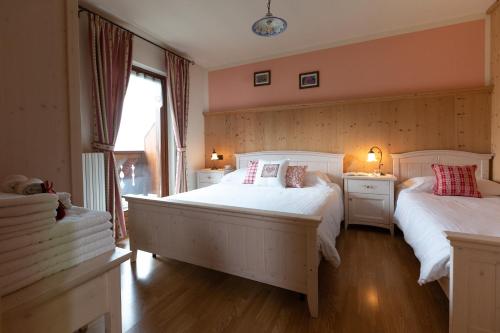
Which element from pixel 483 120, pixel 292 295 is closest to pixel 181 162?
pixel 292 295

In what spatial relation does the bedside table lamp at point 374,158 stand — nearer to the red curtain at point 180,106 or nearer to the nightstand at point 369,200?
the nightstand at point 369,200

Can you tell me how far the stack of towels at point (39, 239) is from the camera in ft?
1.91

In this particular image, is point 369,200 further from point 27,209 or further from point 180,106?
point 27,209

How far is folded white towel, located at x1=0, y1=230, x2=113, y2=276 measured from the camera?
0.59m

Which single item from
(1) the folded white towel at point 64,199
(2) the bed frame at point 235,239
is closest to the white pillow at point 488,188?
(2) the bed frame at point 235,239

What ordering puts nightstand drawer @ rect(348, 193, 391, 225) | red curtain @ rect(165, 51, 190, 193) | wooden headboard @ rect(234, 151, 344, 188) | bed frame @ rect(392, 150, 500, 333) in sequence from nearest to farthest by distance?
bed frame @ rect(392, 150, 500, 333) < nightstand drawer @ rect(348, 193, 391, 225) < wooden headboard @ rect(234, 151, 344, 188) < red curtain @ rect(165, 51, 190, 193)

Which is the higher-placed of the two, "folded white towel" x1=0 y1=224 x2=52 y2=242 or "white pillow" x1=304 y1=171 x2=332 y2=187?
"folded white towel" x1=0 y1=224 x2=52 y2=242

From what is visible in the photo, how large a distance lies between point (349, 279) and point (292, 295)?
0.55 meters

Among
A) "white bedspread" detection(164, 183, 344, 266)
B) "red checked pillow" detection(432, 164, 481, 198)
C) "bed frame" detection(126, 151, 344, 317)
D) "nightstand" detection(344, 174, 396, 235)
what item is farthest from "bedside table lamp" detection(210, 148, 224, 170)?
"red checked pillow" detection(432, 164, 481, 198)

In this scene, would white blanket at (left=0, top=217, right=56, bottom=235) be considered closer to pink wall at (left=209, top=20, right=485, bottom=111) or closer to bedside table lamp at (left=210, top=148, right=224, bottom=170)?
bedside table lamp at (left=210, top=148, right=224, bottom=170)

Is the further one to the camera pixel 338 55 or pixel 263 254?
pixel 338 55

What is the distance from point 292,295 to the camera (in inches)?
68.4

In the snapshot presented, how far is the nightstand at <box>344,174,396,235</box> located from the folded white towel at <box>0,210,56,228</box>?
304 cm

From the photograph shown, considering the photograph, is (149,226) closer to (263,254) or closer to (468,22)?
(263,254)
